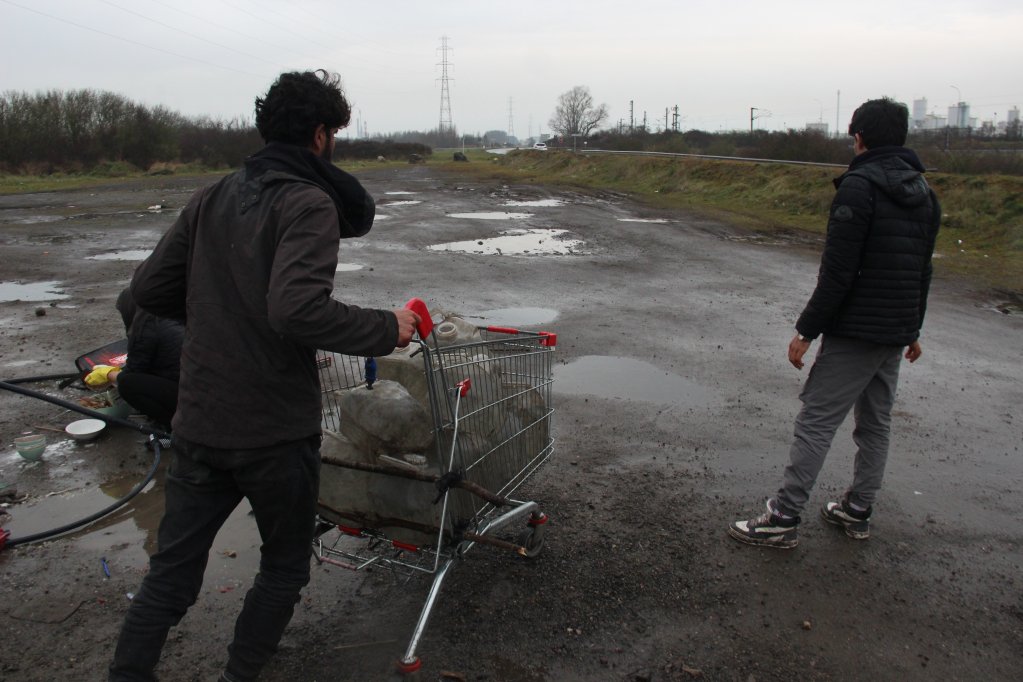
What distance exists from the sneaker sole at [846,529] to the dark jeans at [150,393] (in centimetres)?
397

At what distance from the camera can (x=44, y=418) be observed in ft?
17.8

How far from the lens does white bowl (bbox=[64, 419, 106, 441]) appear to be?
4938 millimetres

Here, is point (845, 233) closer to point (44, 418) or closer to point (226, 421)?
point (226, 421)

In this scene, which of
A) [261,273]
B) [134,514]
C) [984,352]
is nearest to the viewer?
[261,273]

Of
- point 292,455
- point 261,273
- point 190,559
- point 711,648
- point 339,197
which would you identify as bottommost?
point 711,648

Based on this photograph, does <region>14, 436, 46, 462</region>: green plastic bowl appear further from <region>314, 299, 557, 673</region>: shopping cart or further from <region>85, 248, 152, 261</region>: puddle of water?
<region>85, 248, 152, 261</region>: puddle of water

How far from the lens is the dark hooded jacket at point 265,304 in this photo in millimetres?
2277

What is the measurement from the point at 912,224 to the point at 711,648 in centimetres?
222

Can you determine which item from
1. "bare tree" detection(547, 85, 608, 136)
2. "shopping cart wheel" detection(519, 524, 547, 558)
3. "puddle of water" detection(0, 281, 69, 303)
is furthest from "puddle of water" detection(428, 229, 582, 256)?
"bare tree" detection(547, 85, 608, 136)

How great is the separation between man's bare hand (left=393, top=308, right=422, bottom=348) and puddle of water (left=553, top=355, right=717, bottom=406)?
11.8 ft

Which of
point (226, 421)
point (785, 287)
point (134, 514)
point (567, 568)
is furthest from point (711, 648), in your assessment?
point (785, 287)

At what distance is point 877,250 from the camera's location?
143 inches

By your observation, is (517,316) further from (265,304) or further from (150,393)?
(265,304)

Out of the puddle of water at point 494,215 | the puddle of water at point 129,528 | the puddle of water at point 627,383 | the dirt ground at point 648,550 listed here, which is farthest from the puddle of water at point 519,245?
the puddle of water at point 129,528
